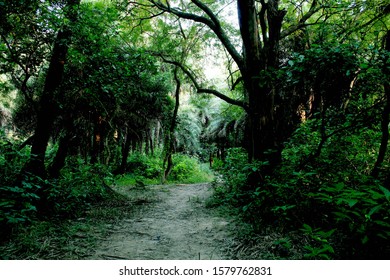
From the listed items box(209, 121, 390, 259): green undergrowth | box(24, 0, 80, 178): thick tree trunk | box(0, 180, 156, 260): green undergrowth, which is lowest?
box(0, 180, 156, 260): green undergrowth

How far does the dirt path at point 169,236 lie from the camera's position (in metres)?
2.98

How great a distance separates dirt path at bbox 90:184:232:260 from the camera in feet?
9.77

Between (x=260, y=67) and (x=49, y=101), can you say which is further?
(x=260, y=67)

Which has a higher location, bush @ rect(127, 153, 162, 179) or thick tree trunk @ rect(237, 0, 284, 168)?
thick tree trunk @ rect(237, 0, 284, 168)

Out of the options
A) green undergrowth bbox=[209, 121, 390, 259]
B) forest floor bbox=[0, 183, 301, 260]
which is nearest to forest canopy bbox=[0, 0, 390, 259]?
green undergrowth bbox=[209, 121, 390, 259]

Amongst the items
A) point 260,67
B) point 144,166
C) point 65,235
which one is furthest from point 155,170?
point 65,235

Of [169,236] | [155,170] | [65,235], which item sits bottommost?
[169,236]

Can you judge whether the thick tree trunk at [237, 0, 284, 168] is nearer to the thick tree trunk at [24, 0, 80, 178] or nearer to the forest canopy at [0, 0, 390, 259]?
the forest canopy at [0, 0, 390, 259]

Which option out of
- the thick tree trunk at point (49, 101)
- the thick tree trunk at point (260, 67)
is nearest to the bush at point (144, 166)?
the thick tree trunk at point (49, 101)

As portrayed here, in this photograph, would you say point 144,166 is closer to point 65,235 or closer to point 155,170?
point 155,170

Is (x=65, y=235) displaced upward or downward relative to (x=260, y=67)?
downward

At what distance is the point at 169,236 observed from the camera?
146 inches
